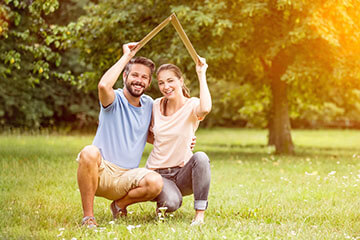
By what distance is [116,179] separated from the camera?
4.71m

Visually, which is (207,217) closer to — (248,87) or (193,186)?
(193,186)

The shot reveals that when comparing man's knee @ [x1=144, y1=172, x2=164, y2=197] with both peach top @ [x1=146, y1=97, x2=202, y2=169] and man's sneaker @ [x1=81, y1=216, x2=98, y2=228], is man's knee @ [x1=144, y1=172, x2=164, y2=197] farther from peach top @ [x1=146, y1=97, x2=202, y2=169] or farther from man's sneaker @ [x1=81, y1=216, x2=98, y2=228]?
man's sneaker @ [x1=81, y1=216, x2=98, y2=228]

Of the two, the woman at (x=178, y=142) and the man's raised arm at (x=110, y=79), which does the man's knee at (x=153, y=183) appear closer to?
the woman at (x=178, y=142)

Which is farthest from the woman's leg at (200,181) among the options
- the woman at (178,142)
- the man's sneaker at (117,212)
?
the man's sneaker at (117,212)

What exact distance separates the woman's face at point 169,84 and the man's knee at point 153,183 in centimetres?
82

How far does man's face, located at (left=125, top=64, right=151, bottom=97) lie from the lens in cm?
482

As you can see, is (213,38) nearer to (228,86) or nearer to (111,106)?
(111,106)

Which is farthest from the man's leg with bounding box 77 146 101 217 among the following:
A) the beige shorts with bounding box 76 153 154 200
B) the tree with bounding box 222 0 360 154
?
the tree with bounding box 222 0 360 154

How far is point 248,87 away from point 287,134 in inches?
173

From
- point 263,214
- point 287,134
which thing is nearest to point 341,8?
point 287,134

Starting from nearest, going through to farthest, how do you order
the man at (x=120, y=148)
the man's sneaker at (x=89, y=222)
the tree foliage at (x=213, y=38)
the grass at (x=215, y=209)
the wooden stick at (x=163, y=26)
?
1. the grass at (x=215, y=209)
2. the man's sneaker at (x=89, y=222)
3. the man at (x=120, y=148)
4. the wooden stick at (x=163, y=26)
5. the tree foliage at (x=213, y=38)

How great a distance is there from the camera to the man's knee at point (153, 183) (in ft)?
15.0

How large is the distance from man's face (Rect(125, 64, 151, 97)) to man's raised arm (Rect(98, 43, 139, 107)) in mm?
238

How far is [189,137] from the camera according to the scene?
4.89m
